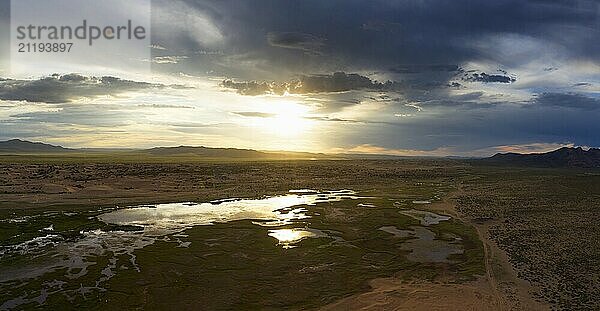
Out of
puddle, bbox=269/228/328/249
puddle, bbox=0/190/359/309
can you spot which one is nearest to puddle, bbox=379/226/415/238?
puddle, bbox=269/228/328/249

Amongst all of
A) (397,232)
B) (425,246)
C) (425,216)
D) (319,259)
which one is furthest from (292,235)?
(425,216)

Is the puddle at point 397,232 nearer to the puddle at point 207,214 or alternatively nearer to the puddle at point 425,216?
the puddle at point 425,216

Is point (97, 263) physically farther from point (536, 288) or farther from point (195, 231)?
point (536, 288)

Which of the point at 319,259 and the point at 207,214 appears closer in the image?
the point at 319,259

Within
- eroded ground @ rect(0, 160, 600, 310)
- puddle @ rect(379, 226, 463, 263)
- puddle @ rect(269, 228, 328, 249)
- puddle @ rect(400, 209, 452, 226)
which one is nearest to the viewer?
eroded ground @ rect(0, 160, 600, 310)

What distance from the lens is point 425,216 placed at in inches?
1898

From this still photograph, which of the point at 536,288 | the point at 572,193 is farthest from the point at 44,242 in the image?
the point at 572,193

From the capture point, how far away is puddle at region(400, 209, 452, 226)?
4443 cm

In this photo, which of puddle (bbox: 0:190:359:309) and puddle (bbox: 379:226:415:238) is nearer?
puddle (bbox: 0:190:359:309)

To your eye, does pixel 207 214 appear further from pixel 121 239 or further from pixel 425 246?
pixel 425 246

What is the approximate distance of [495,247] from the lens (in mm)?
33438

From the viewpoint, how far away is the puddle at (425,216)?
4443 centimetres

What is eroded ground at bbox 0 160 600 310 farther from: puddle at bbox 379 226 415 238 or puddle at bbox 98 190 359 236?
puddle at bbox 98 190 359 236

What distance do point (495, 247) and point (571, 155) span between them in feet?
646
